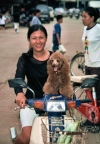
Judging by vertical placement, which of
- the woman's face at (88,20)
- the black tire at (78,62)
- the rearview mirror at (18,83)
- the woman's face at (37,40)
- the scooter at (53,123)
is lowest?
the black tire at (78,62)

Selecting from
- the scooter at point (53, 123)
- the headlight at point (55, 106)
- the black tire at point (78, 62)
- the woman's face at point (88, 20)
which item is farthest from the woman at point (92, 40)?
the headlight at point (55, 106)

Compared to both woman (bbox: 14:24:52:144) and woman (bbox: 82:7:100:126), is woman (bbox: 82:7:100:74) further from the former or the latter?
woman (bbox: 14:24:52:144)

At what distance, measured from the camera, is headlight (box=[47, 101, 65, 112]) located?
2.83 meters

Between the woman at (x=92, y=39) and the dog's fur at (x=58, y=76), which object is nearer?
the dog's fur at (x=58, y=76)

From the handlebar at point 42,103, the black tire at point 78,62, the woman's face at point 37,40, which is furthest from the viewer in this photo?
the black tire at point 78,62

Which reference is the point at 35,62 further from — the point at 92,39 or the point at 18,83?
the point at 92,39

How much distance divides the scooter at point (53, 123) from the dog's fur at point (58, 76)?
0.31 feet

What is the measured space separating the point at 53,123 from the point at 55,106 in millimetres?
135

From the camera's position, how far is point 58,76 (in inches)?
123

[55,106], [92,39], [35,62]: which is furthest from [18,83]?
[92,39]

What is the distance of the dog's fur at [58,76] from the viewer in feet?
10.0

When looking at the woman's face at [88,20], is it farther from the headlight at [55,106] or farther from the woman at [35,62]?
the headlight at [55,106]

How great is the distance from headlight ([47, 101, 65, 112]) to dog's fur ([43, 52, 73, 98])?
0.96 feet

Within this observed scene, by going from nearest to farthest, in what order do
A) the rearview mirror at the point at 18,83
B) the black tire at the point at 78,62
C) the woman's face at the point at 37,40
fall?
the rearview mirror at the point at 18,83 → the woman's face at the point at 37,40 → the black tire at the point at 78,62
